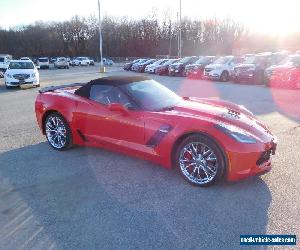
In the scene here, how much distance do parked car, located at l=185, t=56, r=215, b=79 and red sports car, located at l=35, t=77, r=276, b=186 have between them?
18867mm

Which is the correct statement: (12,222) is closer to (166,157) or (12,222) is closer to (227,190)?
(166,157)

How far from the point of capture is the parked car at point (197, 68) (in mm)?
24656

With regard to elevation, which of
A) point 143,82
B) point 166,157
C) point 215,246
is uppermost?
point 143,82

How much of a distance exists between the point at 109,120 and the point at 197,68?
1995 cm

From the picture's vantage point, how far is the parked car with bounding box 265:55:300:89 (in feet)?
51.5

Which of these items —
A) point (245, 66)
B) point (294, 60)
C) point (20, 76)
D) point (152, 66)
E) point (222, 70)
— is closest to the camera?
point (294, 60)

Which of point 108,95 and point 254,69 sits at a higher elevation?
point 108,95

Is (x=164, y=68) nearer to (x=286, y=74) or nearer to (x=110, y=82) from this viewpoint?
(x=286, y=74)

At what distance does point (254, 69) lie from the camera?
19.3 m

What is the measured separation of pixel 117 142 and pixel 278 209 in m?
2.55

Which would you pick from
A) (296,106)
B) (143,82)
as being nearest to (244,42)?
(296,106)

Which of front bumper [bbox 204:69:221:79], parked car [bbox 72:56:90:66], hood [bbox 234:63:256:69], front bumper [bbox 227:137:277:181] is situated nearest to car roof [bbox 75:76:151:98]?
front bumper [bbox 227:137:277:181]

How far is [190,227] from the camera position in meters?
3.65

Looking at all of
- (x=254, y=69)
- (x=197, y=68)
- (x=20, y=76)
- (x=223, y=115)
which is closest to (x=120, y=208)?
(x=223, y=115)
